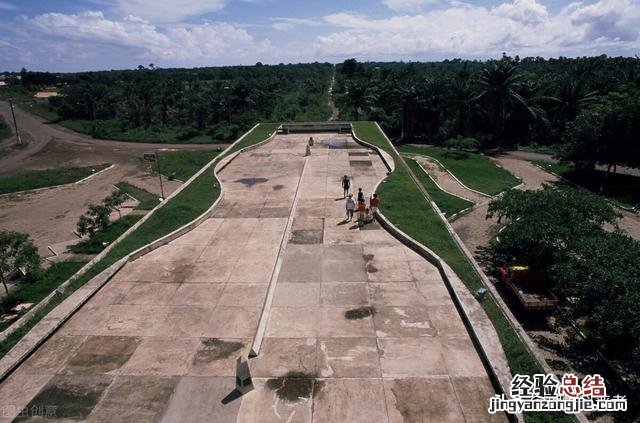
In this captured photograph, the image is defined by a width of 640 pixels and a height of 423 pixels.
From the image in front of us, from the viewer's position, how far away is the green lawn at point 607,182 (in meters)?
29.8

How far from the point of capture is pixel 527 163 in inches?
1607

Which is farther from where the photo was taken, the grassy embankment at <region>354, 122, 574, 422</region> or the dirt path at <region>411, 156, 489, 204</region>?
the dirt path at <region>411, 156, 489, 204</region>

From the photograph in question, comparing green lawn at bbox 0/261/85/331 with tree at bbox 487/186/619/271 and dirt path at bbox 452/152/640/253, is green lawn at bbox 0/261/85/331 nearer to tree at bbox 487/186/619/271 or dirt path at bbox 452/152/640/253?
tree at bbox 487/186/619/271

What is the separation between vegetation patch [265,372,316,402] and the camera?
889 centimetres

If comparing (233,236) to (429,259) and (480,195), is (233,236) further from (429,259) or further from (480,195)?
(480,195)

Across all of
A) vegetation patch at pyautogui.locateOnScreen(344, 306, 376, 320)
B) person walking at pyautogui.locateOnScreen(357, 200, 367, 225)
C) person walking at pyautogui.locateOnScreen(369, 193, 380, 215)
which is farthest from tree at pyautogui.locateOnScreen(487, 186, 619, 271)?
vegetation patch at pyautogui.locateOnScreen(344, 306, 376, 320)

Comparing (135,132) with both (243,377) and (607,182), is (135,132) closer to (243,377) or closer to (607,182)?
(607,182)

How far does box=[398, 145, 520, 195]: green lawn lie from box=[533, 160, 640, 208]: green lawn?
488 centimetres

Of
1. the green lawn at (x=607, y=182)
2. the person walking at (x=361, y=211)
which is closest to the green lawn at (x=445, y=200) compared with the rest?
the person walking at (x=361, y=211)

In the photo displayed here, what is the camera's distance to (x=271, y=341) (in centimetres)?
1053

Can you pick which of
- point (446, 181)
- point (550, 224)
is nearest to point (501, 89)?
point (446, 181)

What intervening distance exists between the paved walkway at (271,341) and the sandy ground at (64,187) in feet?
50.9

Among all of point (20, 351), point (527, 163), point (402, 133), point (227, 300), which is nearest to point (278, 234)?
point (227, 300)

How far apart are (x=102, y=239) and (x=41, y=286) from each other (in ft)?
16.0
